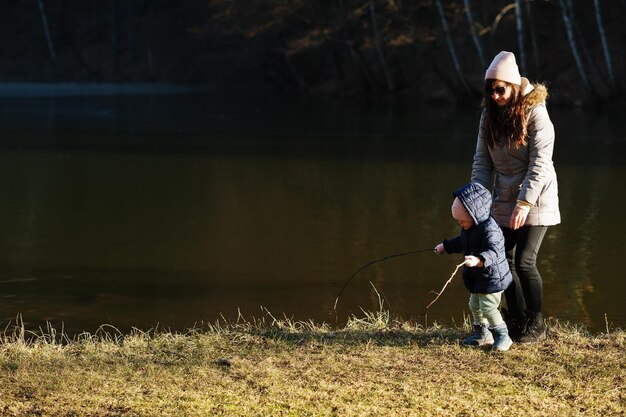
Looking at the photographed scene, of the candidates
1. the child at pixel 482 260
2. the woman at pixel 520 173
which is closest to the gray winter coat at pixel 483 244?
the child at pixel 482 260

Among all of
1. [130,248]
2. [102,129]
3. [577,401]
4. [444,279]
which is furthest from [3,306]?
[102,129]

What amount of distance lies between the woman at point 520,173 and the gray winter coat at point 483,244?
0.70ft

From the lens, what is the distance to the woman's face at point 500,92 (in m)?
6.36

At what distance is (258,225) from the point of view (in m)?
13.6

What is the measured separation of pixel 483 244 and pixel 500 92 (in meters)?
0.89

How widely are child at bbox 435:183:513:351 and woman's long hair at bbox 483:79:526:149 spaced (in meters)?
0.38

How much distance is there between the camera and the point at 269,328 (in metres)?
7.21

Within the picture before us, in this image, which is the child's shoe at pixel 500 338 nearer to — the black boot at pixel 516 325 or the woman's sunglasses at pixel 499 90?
the black boot at pixel 516 325

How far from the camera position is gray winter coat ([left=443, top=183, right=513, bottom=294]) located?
20.6ft

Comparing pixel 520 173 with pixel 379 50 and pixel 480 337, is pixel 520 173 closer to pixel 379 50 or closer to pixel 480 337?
pixel 480 337

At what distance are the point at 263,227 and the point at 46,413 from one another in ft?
27.3

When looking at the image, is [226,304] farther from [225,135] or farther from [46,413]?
[225,135]

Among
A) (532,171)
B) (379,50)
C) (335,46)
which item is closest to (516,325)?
(532,171)

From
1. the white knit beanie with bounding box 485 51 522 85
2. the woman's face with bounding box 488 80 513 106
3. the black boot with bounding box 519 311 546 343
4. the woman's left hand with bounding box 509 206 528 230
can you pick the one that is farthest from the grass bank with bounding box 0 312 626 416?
the white knit beanie with bounding box 485 51 522 85
